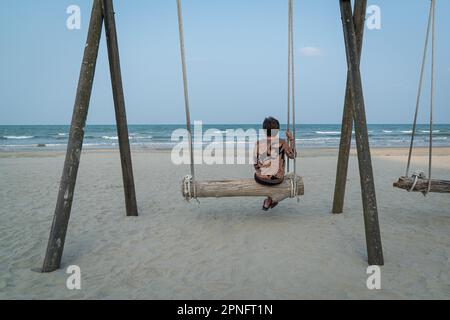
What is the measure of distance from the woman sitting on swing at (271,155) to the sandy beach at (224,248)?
0.65 m

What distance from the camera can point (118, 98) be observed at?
431 centimetres

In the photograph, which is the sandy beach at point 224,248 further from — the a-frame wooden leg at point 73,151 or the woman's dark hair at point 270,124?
the woman's dark hair at point 270,124

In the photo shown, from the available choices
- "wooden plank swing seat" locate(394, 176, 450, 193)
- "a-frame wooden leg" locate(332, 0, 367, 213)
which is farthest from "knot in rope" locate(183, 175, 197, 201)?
"wooden plank swing seat" locate(394, 176, 450, 193)

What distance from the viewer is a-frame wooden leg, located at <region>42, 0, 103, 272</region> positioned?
10.3 ft

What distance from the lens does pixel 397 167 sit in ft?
33.1

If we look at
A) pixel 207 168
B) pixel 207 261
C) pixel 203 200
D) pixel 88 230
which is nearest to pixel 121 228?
pixel 88 230

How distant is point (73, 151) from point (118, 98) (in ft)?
4.31

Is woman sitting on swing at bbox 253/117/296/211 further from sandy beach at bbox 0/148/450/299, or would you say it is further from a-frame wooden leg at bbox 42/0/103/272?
a-frame wooden leg at bbox 42/0/103/272
